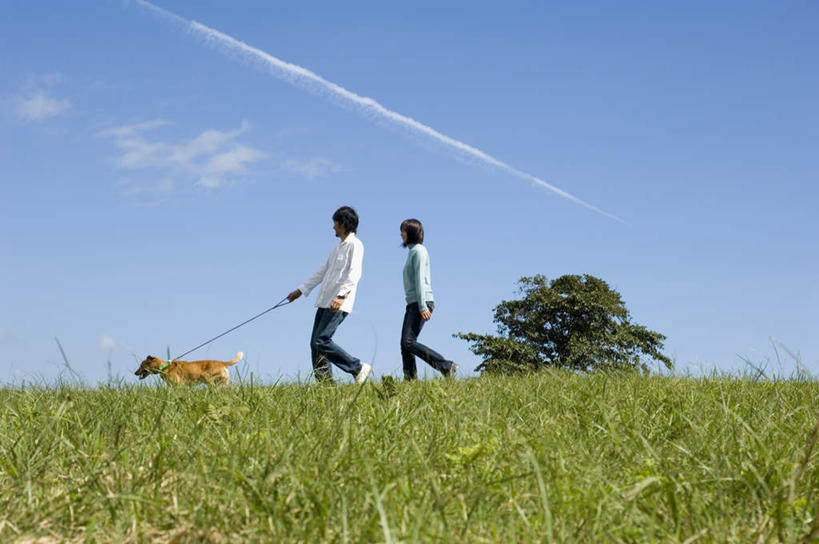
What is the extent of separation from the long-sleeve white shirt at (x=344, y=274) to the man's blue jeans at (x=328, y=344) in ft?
0.51

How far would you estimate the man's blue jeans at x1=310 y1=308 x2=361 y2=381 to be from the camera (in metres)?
10.7

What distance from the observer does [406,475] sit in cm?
334

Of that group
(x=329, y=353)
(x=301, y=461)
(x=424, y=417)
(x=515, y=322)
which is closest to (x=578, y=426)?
(x=424, y=417)

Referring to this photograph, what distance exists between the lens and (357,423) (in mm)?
4332

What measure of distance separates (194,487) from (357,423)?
4.38ft

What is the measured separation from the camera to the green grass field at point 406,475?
2812 mm

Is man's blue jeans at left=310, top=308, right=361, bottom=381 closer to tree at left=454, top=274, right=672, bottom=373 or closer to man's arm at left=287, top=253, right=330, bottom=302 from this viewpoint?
man's arm at left=287, top=253, right=330, bottom=302

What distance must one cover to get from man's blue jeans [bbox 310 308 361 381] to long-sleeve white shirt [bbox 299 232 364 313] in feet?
0.51

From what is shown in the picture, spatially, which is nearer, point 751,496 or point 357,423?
point 751,496

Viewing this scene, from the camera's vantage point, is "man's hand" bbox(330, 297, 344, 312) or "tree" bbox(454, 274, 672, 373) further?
"tree" bbox(454, 274, 672, 373)

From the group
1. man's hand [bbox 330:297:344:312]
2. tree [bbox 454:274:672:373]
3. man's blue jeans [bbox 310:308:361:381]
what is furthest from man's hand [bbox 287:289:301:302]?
tree [bbox 454:274:672:373]

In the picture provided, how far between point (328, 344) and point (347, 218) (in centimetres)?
205

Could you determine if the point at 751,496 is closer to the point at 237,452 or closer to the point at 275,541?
the point at 275,541

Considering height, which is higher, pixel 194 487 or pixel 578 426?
pixel 578 426
